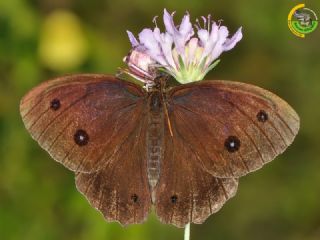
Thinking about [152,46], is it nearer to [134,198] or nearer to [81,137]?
[81,137]

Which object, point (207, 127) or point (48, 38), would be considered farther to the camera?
point (48, 38)

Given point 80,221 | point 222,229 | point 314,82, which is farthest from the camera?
point 314,82

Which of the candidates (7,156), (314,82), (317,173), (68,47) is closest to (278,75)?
(314,82)

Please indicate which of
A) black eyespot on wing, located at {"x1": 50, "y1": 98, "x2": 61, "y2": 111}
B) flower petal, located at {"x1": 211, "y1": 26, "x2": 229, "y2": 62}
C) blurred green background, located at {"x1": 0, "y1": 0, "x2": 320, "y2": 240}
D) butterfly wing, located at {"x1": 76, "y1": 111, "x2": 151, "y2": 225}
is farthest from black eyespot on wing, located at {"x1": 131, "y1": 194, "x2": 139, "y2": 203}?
blurred green background, located at {"x1": 0, "y1": 0, "x2": 320, "y2": 240}

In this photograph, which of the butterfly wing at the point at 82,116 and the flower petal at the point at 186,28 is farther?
the flower petal at the point at 186,28

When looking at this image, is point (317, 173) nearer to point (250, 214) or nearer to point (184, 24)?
point (250, 214)

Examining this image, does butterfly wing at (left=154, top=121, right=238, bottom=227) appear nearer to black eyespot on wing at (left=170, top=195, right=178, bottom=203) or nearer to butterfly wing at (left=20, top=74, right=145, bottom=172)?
black eyespot on wing at (left=170, top=195, right=178, bottom=203)

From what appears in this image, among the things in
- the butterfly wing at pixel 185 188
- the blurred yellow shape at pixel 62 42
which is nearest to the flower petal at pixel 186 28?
the butterfly wing at pixel 185 188

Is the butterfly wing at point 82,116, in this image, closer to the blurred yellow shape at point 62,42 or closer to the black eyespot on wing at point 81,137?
the black eyespot on wing at point 81,137
